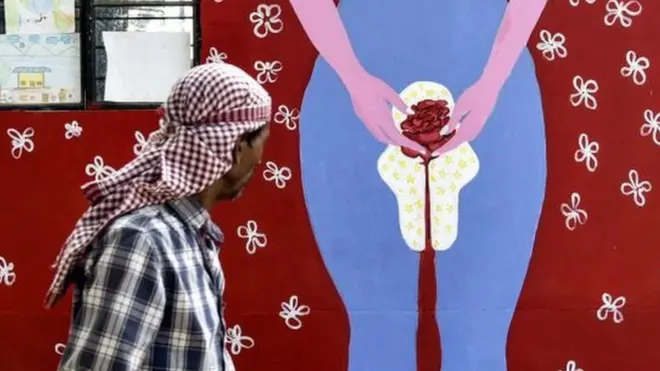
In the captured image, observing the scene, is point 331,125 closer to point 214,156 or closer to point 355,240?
point 355,240

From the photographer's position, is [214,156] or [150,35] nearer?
[214,156]

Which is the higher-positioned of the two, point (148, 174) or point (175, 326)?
point (148, 174)

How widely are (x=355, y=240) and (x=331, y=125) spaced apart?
504 mm

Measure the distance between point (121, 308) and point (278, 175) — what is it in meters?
2.18

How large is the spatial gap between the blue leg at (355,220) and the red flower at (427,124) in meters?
0.16

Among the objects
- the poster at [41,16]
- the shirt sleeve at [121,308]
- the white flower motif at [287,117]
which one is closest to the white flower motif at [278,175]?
the white flower motif at [287,117]

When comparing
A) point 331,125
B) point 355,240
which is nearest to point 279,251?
point 355,240

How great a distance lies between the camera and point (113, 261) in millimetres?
1850

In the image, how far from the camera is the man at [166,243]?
1844 millimetres

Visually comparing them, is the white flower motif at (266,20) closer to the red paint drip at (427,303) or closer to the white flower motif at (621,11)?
the red paint drip at (427,303)

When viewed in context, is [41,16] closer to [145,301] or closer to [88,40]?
[88,40]

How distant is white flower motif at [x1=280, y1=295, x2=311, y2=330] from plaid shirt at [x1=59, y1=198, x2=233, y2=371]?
2.01m

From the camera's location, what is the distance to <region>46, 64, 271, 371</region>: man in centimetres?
184

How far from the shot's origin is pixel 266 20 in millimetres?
3957
